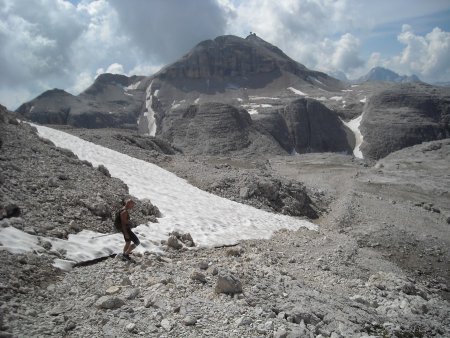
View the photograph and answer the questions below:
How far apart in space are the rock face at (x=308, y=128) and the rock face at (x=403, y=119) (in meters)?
6.33

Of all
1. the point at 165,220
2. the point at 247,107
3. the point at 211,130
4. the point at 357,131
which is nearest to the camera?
the point at 165,220

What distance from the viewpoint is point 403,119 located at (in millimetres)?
92188

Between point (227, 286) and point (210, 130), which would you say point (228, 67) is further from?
Result: point (227, 286)

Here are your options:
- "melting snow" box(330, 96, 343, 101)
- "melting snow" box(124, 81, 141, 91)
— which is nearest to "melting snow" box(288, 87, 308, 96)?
"melting snow" box(330, 96, 343, 101)

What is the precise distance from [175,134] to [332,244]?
221 ft

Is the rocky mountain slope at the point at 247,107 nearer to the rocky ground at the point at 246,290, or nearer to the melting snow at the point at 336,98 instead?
the melting snow at the point at 336,98

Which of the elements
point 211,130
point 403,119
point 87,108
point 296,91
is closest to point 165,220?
point 211,130

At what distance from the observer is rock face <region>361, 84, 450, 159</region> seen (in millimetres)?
88062

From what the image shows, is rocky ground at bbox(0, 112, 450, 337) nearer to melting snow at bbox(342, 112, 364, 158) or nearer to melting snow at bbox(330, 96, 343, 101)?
melting snow at bbox(342, 112, 364, 158)

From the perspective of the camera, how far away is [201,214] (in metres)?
17.3

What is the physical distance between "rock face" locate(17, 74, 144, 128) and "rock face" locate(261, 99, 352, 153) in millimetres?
56421

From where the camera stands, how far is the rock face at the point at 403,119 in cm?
8806

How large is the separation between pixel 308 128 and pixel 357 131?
1328cm

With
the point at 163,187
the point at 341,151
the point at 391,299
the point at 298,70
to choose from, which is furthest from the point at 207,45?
the point at 391,299
